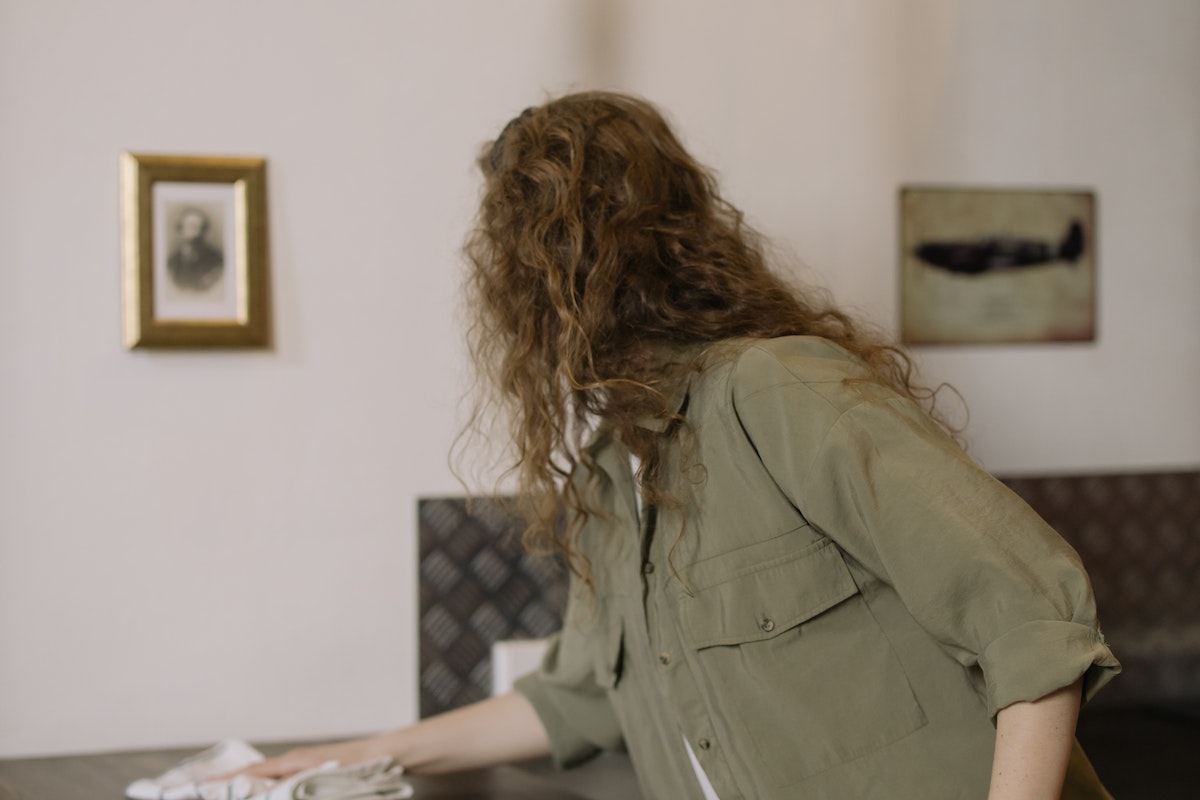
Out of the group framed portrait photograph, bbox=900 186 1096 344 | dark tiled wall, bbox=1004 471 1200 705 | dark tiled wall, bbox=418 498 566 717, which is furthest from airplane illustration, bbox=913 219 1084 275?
dark tiled wall, bbox=418 498 566 717

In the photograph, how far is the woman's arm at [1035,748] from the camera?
40.4 inches

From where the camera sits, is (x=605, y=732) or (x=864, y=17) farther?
(x=864, y=17)

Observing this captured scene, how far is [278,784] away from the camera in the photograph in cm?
155

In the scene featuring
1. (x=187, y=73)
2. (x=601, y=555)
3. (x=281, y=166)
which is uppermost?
(x=187, y=73)

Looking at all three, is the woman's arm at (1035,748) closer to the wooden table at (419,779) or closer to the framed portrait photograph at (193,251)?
the wooden table at (419,779)

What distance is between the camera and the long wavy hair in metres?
1.29

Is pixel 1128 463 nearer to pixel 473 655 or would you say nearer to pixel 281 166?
pixel 473 655

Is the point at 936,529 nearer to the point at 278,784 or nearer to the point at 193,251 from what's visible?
the point at 278,784

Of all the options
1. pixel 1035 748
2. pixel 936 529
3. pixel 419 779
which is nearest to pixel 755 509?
pixel 936 529

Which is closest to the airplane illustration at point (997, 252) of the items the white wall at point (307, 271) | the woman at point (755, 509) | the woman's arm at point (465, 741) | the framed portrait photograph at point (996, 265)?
the framed portrait photograph at point (996, 265)

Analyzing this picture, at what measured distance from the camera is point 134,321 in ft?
6.19

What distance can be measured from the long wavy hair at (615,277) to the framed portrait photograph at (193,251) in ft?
2.30

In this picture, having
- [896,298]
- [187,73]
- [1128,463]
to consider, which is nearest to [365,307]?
[187,73]

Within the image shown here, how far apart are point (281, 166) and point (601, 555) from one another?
91 centimetres
